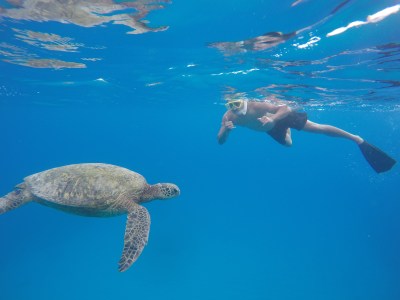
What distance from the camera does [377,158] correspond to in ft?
37.5

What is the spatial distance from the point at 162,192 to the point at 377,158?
30.3 feet

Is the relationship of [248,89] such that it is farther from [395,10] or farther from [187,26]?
[395,10]

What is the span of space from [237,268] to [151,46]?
73.1ft

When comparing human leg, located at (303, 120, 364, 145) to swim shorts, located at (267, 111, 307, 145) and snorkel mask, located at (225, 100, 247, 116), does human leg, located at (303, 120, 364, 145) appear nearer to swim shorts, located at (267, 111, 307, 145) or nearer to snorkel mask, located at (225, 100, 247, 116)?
swim shorts, located at (267, 111, 307, 145)

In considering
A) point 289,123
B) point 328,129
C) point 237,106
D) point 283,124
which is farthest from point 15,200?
point 328,129

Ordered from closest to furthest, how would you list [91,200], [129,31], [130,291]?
[91,200] < [129,31] < [130,291]

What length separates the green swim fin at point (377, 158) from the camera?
11.3m

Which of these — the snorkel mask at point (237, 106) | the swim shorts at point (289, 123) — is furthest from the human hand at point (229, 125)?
the swim shorts at point (289, 123)

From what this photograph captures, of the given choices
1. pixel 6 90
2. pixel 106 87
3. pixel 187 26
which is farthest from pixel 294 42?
pixel 6 90

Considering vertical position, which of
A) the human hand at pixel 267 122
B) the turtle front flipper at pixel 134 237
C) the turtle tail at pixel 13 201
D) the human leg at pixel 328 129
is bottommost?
the turtle tail at pixel 13 201

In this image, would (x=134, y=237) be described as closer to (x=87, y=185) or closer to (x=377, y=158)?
(x=87, y=185)

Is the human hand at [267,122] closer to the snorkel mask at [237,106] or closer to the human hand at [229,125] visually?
the snorkel mask at [237,106]

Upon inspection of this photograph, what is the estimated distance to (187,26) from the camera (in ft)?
31.6

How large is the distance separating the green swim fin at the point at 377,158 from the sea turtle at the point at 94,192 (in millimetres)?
8740
